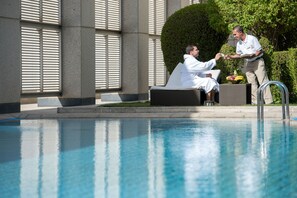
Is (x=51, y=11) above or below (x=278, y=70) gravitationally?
above

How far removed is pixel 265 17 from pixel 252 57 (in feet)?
6.31

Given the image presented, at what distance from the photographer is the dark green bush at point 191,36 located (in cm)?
2731

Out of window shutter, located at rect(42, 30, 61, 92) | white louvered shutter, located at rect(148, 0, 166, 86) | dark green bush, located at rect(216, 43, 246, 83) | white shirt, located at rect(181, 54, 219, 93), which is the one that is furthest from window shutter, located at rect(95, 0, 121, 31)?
white shirt, located at rect(181, 54, 219, 93)

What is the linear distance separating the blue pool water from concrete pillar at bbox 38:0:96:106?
7709 millimetres

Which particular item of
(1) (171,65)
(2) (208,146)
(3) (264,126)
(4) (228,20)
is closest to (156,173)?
(2) (208,146)

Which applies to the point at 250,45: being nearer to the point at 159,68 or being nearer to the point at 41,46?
the point at 41,46

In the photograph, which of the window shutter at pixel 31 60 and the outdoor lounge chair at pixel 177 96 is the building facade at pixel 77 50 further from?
the outdoor lounge chair at pixel 177 96

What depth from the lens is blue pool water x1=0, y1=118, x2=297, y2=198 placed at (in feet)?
28.1

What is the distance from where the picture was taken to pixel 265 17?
23.8m

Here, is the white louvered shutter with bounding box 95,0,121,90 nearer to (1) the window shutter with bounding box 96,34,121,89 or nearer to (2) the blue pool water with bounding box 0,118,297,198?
(1) the window shutter with bounding box 96,34,121,89

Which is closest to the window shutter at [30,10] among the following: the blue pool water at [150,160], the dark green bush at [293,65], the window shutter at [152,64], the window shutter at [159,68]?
the dark green bush at [293,65]

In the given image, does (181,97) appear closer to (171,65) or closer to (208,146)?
(171,65)

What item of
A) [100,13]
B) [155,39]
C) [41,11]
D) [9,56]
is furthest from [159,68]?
[9,56]

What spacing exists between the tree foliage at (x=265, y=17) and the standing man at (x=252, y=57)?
1.54m
